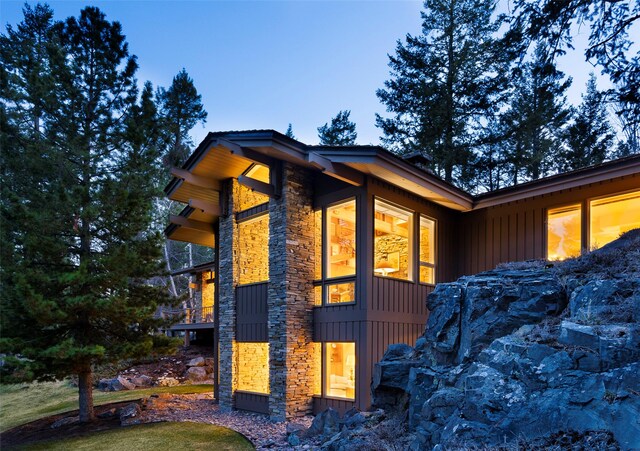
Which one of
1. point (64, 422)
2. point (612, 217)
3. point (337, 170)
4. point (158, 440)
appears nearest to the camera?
point (158, 440)

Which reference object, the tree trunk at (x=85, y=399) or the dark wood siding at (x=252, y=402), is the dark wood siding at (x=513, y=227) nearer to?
the dark wood siding at (x=252, y=402)

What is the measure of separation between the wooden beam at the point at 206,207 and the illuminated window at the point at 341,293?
13.5 ft

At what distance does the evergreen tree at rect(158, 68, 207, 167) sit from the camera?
22.8m

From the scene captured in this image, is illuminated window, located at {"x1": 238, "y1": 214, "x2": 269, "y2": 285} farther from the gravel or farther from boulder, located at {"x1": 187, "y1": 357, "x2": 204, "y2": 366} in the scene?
boulder, located at {"x1": 187, "y1": 357, "x2": 204, "y2": 366}

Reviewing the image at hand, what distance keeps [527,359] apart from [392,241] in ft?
19.6

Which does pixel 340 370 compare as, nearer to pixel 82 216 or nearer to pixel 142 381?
pixel 82 216

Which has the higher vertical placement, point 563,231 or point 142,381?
point 563,231

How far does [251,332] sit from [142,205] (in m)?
3.93

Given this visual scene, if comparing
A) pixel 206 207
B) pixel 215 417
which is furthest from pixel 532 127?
pixel 215 417

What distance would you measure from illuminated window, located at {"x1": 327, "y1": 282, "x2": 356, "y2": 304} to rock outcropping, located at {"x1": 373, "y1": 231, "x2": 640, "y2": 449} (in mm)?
2901

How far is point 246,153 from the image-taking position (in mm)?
9672

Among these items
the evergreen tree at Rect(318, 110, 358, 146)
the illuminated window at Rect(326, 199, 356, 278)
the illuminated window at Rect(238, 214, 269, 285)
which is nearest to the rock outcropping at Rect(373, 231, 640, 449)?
the illuminated window at Rect(326, 199, 356, 278)

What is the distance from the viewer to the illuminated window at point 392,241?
9.73m

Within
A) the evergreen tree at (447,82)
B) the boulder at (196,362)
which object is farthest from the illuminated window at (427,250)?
the boulder at (196,362)
